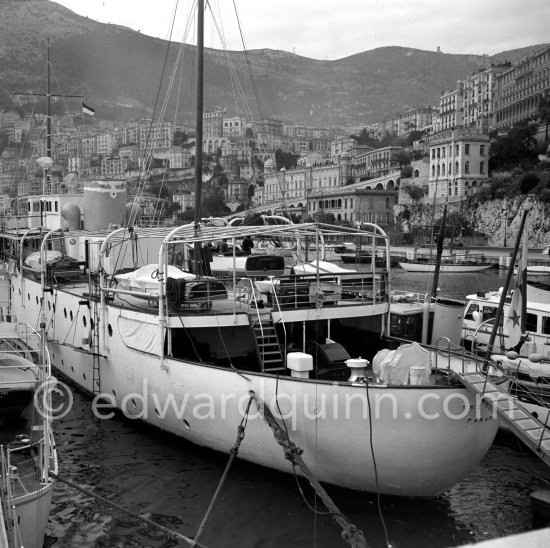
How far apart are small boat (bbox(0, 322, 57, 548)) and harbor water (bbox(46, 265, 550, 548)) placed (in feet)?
3.44

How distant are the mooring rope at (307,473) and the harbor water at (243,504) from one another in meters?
0.81

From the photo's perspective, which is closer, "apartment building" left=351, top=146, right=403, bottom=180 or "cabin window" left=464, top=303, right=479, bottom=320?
"cabin window" left=464, top=303, right=479, bottom=320

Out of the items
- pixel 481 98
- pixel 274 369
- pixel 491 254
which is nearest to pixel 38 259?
pixel 274 369

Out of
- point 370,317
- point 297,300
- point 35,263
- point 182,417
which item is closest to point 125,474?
point 182,417

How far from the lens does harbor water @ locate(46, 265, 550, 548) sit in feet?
38.3

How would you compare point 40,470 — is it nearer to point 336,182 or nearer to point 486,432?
point 486,432

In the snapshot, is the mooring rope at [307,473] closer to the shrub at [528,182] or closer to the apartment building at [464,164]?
the shrub at [528,182]

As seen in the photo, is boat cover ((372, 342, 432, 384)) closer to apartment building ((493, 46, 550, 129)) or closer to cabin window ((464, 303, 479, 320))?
cabin window ((464, 303, 479, 320))

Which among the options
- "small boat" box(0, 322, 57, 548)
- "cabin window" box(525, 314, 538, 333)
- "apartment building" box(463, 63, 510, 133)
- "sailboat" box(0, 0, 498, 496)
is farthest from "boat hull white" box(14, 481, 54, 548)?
"apartment building" box(463, 63, 510, 133)

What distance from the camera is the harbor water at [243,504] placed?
11.7m

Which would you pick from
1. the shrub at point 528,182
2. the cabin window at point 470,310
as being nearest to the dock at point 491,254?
the shrub at point 528,182

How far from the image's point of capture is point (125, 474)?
14414 mm

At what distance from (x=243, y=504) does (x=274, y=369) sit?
2.94m

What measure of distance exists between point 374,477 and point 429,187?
118m
